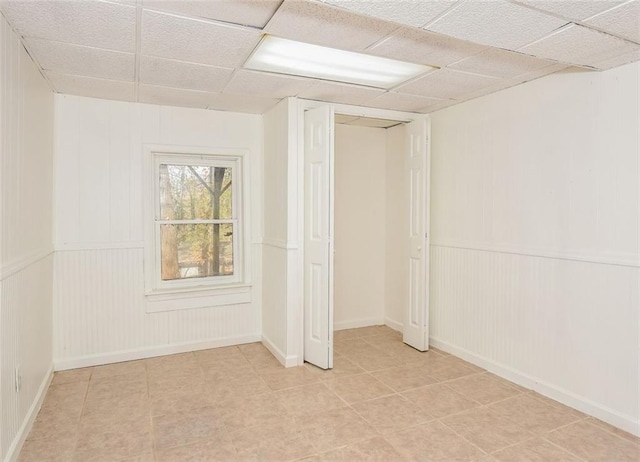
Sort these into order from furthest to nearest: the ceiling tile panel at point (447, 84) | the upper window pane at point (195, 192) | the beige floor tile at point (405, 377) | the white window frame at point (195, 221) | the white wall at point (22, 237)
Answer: the upper window pane at point (195, 192), the white window frame at point (195, 221), the beige floor tile at point (405, 377), the ceiling tile panel at point (447, 84), the white wall at point (22, 237)

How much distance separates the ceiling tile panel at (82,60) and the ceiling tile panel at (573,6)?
240 cm

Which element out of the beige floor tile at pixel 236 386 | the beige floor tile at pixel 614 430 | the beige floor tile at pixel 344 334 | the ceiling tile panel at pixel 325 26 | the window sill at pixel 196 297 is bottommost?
the beige floor tile at pixel 614 430

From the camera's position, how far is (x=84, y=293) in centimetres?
369

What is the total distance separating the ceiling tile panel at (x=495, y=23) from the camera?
1895 mm

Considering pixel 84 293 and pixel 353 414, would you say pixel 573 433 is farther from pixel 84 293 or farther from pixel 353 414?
pixel 84 293

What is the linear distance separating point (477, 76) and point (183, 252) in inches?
125

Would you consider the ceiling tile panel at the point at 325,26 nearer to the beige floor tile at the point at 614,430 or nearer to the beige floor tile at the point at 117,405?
the beige floor tile at the point at 117,405

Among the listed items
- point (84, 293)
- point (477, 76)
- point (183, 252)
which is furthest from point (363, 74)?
point (84, 293)

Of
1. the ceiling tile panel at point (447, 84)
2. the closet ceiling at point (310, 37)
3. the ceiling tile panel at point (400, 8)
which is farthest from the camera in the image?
the ceiling tile panel at point (447, 84)

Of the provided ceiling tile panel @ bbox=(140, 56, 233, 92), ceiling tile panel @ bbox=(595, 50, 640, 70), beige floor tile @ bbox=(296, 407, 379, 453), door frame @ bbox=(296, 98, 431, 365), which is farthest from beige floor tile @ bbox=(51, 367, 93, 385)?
ceiling tile panel @ bbox=(595, 50, 640, 70)

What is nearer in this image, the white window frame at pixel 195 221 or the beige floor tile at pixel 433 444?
the beige floor tile at pixel 433 444

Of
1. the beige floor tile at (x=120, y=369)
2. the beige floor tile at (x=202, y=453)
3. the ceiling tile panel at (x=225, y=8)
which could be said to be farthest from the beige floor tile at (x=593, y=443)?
the beige floor tile at (x=120, y=369)

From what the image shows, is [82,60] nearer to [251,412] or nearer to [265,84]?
[265,84]

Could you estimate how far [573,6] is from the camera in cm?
187
